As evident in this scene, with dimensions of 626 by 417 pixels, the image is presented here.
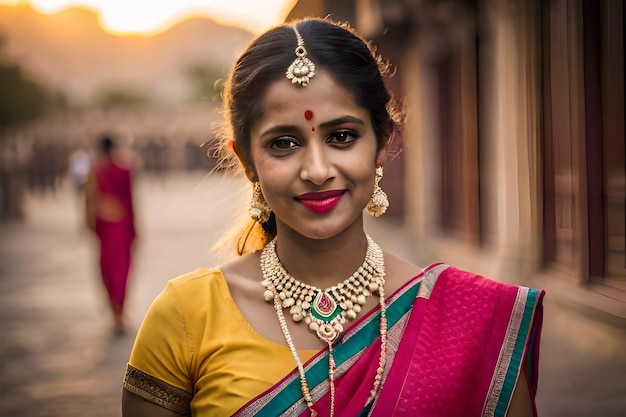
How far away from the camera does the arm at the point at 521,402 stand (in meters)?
1.99

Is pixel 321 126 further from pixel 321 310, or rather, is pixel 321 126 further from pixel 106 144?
pixel 106 144

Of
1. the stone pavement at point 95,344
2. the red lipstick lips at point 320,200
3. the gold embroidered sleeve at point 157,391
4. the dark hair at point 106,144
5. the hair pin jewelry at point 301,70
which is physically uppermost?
the hair pin jewelry at point 301,70

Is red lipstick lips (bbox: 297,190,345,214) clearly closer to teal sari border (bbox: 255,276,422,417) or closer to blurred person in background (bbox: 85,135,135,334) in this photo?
teal sari border (bbox: 255,276,422,417)

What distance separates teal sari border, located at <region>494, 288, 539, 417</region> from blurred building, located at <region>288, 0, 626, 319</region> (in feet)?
3.88

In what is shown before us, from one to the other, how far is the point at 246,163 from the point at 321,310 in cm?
42

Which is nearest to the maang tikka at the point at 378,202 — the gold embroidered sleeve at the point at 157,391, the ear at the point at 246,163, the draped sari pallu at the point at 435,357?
the draped sari pallu at the point at 435,357

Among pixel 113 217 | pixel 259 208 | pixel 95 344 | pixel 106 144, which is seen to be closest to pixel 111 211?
pixel 113 217

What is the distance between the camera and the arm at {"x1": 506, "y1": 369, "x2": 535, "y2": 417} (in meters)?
1.99

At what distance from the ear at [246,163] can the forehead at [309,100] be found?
6.5 inches

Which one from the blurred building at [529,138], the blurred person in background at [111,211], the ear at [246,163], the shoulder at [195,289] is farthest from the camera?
the blurred person in background at [111,211]

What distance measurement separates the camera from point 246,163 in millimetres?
2145

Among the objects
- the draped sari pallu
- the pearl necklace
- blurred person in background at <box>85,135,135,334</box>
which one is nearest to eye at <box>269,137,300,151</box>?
the pearl necklace

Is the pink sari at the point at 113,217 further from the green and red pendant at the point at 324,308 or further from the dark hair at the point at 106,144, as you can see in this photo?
the green and red pendant at the point at 324,308

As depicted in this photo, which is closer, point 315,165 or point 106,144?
point 315,165
